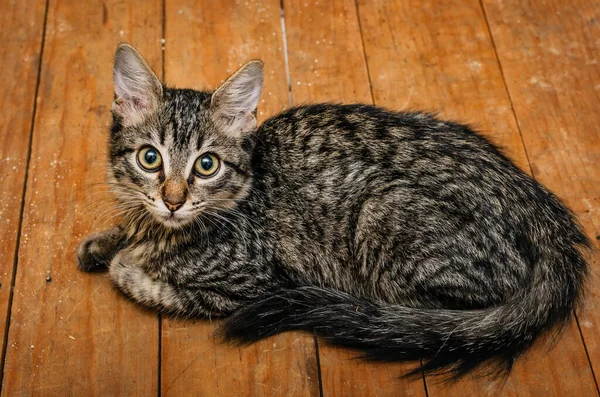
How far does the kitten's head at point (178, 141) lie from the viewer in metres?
2.90

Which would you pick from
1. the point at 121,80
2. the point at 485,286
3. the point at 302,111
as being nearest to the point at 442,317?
the point at 485,286

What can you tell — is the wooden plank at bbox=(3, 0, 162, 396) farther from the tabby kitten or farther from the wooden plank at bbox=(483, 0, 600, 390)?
the wooden plank at bbox=(483, 0, 600, 390)

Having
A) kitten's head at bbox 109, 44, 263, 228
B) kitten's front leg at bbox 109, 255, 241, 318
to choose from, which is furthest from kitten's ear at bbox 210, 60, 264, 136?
kitten's front leg at bbox 109, 255, 241, 318

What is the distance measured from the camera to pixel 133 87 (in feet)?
9.78

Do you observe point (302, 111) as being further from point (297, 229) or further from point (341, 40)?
point (341, 40)

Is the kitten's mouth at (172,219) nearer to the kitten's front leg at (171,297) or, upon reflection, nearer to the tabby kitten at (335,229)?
the tabby kitten at (335,229)

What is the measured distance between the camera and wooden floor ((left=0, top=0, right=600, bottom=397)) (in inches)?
116

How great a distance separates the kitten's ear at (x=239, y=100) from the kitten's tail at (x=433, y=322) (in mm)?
695

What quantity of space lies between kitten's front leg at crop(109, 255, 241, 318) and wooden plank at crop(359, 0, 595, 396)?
1.45 metres

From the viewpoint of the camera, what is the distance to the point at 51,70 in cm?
404

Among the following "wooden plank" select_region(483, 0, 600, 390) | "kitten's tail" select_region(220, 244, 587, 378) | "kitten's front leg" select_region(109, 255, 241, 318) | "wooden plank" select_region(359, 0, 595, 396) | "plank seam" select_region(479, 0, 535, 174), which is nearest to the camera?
"kitten's tail" select_region(220, 244, 587, 378)

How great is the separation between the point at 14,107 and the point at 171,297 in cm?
146

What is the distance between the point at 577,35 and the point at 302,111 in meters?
1.88

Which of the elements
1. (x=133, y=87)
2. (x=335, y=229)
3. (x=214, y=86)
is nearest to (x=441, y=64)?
(x=214, y=86)
